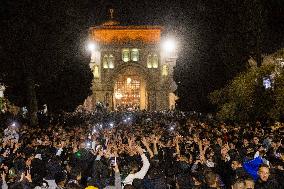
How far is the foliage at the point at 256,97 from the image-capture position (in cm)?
2197

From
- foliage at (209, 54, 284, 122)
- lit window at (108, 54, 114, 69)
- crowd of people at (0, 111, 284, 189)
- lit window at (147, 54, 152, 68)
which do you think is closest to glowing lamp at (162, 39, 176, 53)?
lit window at (147, 54, 152, 68)

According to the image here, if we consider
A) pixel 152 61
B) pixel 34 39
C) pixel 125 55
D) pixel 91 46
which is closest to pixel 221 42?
pixel 34 39

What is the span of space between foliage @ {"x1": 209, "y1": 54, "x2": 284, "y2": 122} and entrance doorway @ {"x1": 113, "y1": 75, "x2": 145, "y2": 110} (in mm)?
43390

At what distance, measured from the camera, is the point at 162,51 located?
69312 mm

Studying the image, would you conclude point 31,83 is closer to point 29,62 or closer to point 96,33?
point 29,62

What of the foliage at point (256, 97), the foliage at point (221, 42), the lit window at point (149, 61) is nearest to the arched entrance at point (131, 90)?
the lit window at point (149, 61)

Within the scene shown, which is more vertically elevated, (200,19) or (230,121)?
(200,19)

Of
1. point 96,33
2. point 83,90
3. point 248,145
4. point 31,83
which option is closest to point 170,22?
point 96,33

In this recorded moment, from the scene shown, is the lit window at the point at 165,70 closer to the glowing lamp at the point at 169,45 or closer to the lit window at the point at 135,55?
the glowing lamp at the point at 169,45

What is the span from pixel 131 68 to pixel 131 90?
10.9 feet

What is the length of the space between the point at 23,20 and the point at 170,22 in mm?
47293

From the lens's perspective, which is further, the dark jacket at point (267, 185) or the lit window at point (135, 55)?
the lit window at point (135, 55)

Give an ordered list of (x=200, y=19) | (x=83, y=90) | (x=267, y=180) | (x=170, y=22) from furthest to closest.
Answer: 1. (x=170, y=22)
2. (x=83, y=90)
3. (x=200, y=19)
4. (x=267, y=180)

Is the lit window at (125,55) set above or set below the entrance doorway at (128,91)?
above
